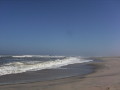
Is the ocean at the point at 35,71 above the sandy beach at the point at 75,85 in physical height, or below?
above

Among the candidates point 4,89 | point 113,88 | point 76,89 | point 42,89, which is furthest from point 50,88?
point 113,88

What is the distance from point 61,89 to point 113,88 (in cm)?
244

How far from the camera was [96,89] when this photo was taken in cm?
1038

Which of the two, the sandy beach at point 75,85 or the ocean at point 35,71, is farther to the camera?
the ocean at point 35,71

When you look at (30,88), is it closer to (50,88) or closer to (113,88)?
(50,88)

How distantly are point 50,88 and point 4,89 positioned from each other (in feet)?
7.32

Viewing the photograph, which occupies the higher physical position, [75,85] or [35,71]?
[35,71]

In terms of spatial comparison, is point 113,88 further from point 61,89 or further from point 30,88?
point 30,88

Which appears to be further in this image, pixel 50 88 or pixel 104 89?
pixel 50 88

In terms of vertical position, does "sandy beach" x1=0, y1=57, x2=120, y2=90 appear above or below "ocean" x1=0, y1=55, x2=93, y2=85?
below

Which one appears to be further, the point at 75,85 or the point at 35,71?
the point at 35,71

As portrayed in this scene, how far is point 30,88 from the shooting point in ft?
35.8

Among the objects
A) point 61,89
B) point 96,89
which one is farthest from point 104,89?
point 61,89

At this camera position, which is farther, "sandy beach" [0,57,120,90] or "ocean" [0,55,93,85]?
"ocean" [0,55,93,85]
